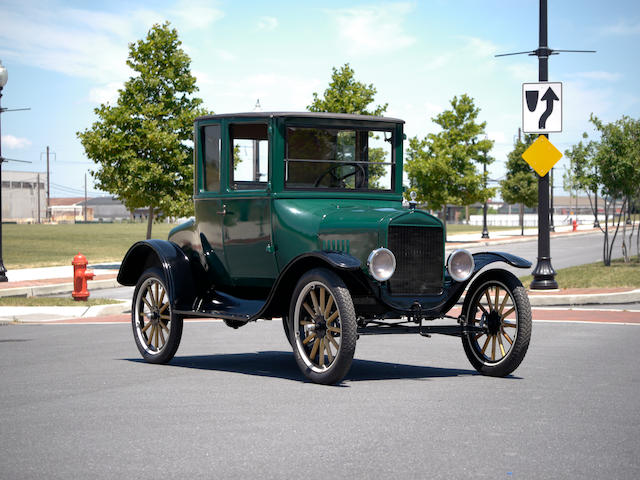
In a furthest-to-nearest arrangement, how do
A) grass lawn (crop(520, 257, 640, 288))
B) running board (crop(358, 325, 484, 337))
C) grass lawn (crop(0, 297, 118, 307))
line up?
grass lawn (crop(520, 257, 640, 288)), grass lawn (crop(0, 297, 118, 307)), running board (crop(358, 325, 484, 337))

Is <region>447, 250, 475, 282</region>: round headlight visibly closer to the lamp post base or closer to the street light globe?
the lamp post base

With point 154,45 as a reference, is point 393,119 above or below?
below

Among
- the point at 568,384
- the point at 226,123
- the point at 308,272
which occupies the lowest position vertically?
the point at 568,384

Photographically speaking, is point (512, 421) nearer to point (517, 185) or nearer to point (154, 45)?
point (154, 45)

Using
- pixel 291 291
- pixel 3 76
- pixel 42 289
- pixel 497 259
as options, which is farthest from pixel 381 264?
pixel 3 76

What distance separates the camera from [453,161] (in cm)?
4681

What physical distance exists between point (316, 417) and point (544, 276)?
38.4 feet

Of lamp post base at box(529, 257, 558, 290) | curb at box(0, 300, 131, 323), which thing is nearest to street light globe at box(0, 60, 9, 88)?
curb at box(0, 300, 131, 323)

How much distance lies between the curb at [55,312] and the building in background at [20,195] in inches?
5261

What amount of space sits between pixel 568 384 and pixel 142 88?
78.5 ft

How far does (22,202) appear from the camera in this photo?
147375mm

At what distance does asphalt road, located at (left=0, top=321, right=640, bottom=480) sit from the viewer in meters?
4.98

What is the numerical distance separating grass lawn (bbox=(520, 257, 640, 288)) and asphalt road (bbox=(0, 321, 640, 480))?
8.87 m

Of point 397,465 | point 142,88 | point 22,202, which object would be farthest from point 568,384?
point 22,202
